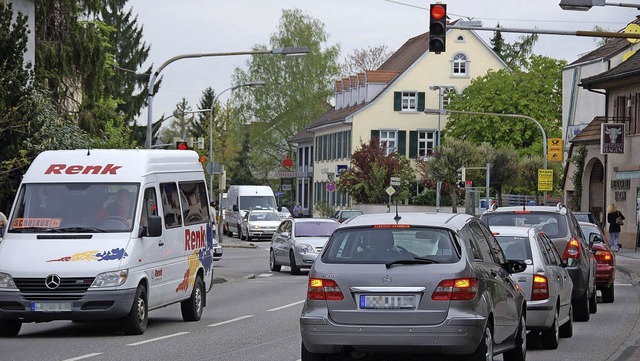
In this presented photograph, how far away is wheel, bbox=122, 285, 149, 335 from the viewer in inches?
675

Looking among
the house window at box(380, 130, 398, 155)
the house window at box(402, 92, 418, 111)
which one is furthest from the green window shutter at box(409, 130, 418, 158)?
the house window at box(402, 92, 418, 111)

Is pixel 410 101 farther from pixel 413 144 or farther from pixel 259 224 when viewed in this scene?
pixel 259 224

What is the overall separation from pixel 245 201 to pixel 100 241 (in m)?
52.4

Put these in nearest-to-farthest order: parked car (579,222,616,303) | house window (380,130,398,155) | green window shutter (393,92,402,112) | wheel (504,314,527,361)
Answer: wheel (504,314,527,361) → parked car (579,222,616,303) → house window (380,130,398,155) → green window shutter (393,92,402,112)

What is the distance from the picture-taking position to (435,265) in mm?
11398

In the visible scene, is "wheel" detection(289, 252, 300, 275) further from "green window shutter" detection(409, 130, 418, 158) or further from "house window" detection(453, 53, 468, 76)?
"house window" detection(453, 53, 468, 76)

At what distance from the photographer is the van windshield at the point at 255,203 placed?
227 feet

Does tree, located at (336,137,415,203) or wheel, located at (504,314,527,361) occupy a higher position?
tree, located at (336,137,415,203)

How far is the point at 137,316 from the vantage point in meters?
17.3

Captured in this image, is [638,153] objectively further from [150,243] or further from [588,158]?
[150,243]

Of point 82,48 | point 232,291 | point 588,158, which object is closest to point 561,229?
point 232,291

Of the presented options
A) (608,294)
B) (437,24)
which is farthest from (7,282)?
(608,294)

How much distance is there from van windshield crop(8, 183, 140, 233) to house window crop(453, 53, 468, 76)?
7629 centimetres

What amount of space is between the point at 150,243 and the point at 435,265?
7.24 metres
